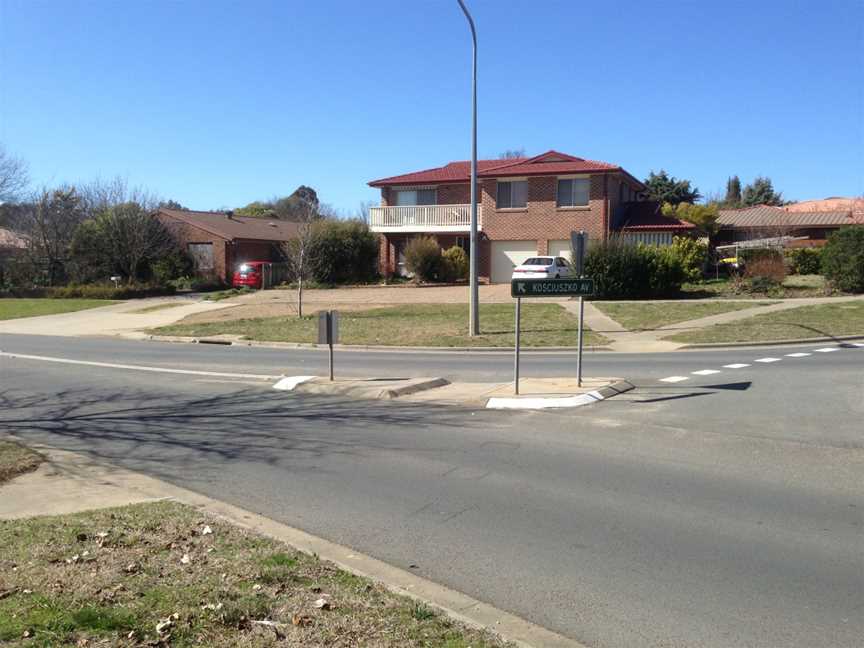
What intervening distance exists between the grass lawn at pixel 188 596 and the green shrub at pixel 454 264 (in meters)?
34.5

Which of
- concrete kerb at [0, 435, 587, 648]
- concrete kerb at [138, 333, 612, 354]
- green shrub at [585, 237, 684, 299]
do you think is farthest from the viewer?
green shrub at [585, 237, 684, 299]

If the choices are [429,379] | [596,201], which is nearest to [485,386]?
Result: [429,379]

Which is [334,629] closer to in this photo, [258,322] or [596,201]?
[258,322]

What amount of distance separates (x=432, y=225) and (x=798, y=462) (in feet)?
115

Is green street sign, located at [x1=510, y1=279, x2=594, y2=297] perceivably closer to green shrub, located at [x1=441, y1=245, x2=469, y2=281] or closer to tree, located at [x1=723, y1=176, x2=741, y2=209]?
green shrub, located at [x1=441, y1=245, x2=469, y2=281]

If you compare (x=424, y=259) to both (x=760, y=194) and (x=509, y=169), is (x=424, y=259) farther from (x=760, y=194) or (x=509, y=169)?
(x=760, y=194)

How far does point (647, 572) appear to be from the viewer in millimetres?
5387

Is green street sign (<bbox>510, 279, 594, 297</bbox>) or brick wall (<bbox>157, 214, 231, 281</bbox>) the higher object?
brick wall (<bbox>157, 214, 231, 281</bbox>)

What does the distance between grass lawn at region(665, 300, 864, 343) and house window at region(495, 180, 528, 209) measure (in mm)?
18714

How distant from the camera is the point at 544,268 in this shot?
35.0 m

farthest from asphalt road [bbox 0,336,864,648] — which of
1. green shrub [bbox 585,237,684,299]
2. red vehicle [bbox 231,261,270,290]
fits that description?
red vehicle [bbox 231,261,270,290]

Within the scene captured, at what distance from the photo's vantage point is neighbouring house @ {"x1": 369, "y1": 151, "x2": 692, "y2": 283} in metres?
39.4

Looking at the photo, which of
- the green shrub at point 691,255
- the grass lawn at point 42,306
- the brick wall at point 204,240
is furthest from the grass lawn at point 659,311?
the brick wall at point 204,240

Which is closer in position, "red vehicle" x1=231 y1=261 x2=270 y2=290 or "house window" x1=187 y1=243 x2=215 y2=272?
"red vehicle" x1=231 y1=261 x2=270 y2=290
